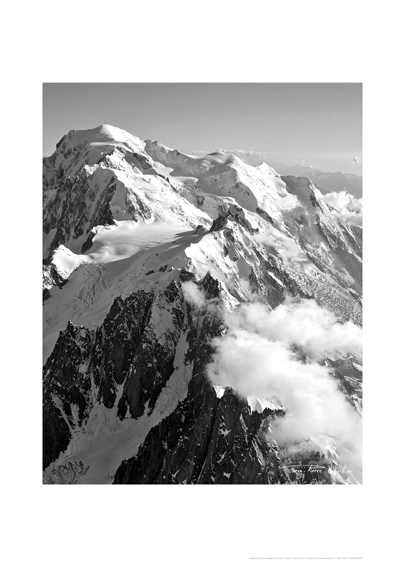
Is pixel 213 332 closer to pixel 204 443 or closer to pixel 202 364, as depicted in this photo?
pixel 202 364

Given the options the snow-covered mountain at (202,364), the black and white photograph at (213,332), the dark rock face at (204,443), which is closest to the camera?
the black and white photograph at (213,332)

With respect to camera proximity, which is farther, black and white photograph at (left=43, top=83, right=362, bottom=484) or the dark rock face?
the dark rock face

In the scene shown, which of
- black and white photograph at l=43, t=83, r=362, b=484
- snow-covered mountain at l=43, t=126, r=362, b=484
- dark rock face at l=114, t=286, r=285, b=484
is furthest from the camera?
dark rock face at l=114, t=286, r=285, b=484

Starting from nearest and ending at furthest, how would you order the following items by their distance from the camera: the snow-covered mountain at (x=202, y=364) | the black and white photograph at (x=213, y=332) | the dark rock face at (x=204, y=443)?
the black and white photograph at (x=213, y=332) < the snow-covered mountain at (x=202, y=364) < the dark rock face at (x=204, y=443)

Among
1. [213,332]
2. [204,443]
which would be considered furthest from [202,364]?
[204,443]

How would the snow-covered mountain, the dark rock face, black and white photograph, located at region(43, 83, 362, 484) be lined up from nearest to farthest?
black and white photograph, located at region(43, 83, 362, 484) < the snow-covered mountain < the dark rock face

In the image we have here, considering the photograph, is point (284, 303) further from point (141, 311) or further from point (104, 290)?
point (104, 290)
